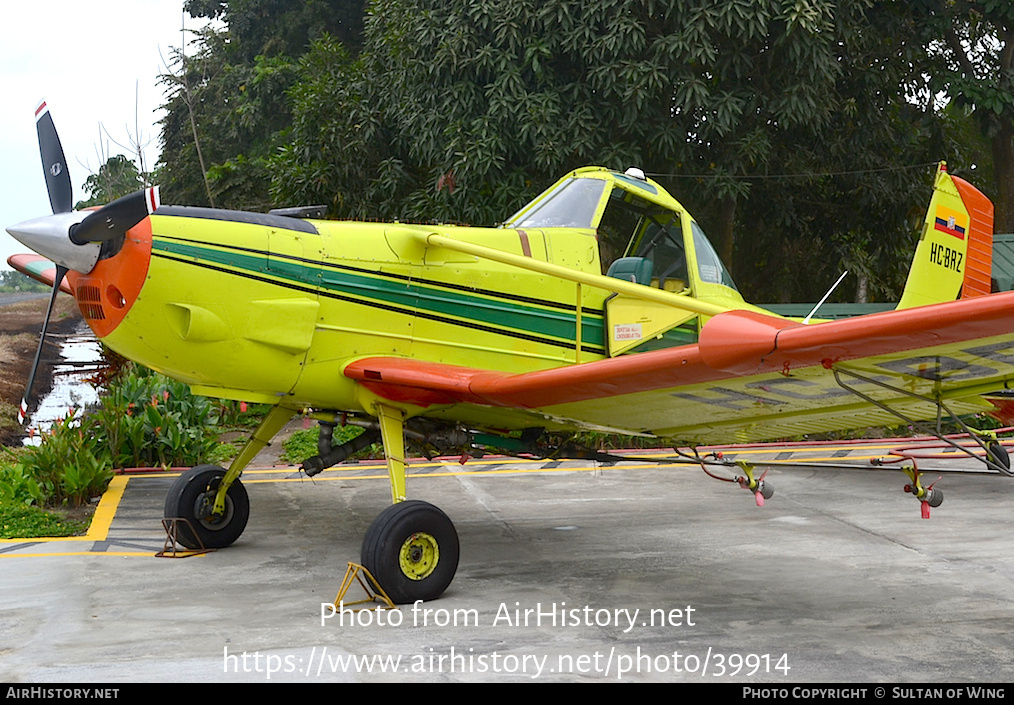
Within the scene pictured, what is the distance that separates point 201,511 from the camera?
677 cm

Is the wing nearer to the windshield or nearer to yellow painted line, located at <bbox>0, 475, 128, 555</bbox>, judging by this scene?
the windshield

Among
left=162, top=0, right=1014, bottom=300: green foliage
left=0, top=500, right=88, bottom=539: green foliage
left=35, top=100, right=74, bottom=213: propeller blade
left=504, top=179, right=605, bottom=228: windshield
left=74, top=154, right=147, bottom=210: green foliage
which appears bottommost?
left=0, top=500, right=88, bottom=539: green foliage

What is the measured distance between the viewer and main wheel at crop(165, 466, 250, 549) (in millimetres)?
6743

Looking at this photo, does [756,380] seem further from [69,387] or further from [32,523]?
[69,387]

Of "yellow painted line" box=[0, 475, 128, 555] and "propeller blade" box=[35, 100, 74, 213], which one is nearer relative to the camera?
"propeller blade" box=[35, 100, 74, 213]

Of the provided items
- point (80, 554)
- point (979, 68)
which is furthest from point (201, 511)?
point (979, 68)

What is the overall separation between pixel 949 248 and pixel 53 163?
666 cm

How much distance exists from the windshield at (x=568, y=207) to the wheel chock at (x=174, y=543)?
3.06 metres

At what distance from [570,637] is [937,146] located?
43.9ft

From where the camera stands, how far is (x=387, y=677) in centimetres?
421

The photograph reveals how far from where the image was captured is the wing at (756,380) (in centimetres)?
389

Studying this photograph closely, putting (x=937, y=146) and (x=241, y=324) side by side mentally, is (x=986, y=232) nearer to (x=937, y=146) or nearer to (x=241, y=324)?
(x=241, y=324)

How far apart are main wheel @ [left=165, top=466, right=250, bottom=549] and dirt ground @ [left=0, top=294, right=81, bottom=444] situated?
2.41m

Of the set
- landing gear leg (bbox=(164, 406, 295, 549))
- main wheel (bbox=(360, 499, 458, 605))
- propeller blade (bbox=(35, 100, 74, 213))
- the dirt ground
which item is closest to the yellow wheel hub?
main wheel (bbox=(360, 499, 458, 605))
